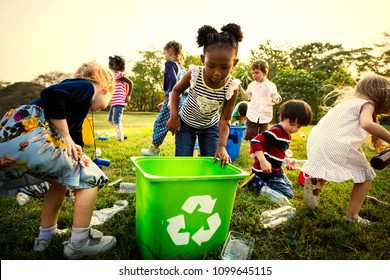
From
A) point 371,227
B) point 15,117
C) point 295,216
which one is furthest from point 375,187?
point 15,117

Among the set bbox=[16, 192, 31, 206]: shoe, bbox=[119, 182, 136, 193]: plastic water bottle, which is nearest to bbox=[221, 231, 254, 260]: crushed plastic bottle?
bbox=[119, 182, 136, 193]: plastic water bottle

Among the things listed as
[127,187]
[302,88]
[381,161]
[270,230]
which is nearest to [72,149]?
[127,187]

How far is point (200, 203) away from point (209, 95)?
35.4 inches

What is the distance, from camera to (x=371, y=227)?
5.72 feet

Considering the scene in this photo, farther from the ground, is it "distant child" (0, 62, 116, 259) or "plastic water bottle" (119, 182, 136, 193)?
"distant child" (0, 62, 116, 259)

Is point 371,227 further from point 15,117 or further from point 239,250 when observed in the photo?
point 15,117

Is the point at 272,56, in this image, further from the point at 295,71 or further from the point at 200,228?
the point at 200,228

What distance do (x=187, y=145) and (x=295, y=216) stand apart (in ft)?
3.02

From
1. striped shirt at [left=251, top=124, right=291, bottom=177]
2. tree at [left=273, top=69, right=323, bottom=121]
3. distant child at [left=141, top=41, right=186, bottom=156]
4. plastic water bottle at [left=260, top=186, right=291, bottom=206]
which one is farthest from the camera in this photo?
tree at [left=273, top=69, right=323, bottom=121]

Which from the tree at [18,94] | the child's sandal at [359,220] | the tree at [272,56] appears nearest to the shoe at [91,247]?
the tree at [18,94]

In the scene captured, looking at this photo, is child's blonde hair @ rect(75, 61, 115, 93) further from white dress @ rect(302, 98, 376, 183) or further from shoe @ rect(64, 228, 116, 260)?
white dress @ rect(302, 98, 376, 183)

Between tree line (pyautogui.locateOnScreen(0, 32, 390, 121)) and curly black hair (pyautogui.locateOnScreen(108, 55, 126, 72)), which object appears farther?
curly black hair (pyautogui.locateOnScreen(108, 55, 126, 72))

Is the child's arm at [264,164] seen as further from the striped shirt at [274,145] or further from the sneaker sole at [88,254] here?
the sneaker sole at [88,254]

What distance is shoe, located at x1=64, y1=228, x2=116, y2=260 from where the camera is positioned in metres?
1.26
